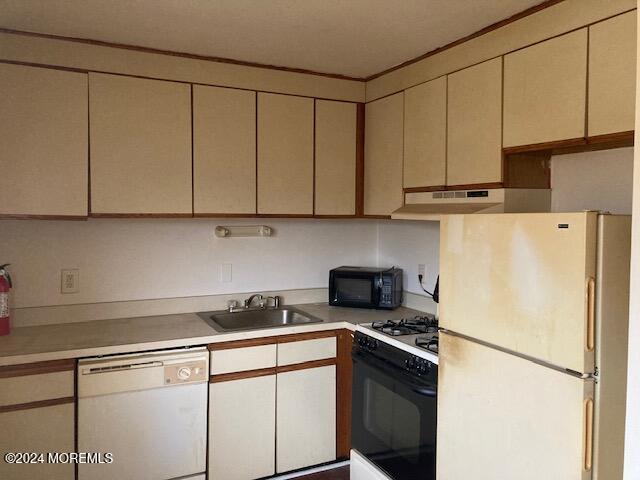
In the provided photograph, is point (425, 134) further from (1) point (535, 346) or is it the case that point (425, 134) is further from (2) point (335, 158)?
(1) point (535, 346)

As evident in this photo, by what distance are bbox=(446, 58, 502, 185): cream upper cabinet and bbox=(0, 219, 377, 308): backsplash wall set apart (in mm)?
1201

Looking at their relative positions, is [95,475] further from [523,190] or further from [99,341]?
[523,190]

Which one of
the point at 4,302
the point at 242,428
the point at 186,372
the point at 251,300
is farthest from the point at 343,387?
the point at 4,302

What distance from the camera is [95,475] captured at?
7.63 ft

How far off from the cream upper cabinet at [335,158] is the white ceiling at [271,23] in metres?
0.44

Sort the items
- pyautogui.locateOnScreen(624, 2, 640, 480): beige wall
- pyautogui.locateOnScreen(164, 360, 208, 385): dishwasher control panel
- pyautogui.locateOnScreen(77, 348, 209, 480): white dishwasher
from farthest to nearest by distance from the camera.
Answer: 1. pyautogui.locateOnScreen(164, 360, 208, 385): dishwasher control panel
2. pyautogui.locateOnScreen(77, 348, 209, 480): white dishwasher
3. pyautogui.locateOnScreen(624, 2, 640, 480): beige wall

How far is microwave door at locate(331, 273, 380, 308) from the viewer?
3234mm

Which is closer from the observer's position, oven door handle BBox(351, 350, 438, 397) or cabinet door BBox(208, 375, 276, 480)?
oven door handle BBox(351, 350, 438, 397)

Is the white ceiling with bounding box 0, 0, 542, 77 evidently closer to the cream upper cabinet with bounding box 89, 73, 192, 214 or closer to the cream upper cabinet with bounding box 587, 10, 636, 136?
the cream upper cabinet with bounding box 89, 73, 192, 214

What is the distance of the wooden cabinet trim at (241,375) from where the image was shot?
2.59 meters

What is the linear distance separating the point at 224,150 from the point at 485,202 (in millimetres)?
1427

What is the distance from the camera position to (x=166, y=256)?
304 cm

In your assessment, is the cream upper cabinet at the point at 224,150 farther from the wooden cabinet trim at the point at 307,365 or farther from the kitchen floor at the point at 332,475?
the kitchen floor at the point at 332,475

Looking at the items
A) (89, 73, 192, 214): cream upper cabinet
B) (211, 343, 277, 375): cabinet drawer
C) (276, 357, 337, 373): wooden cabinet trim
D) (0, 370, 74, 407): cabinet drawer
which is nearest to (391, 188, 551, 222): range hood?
(276, 357, 337, 373): wooden cabinet trim
